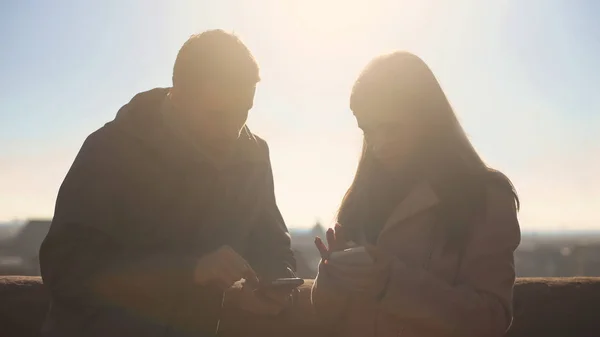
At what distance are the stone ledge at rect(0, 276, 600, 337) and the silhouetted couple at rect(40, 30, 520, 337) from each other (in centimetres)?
28

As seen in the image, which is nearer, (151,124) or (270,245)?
(151,124)

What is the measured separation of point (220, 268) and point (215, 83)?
85 cm

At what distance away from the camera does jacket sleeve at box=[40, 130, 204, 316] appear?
2.50m

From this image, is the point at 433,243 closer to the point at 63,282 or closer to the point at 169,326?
the point at 169,326

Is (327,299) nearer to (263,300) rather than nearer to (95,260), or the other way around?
(263,300)

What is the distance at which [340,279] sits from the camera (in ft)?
8.07

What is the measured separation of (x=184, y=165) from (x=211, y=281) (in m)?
0.64

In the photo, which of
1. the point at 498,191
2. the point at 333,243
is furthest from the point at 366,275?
the point at 498,191

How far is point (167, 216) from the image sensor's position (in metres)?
2.80

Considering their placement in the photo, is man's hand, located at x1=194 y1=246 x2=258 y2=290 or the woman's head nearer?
man's hand, located at x1=194 y1=246 x2=258 y2=290

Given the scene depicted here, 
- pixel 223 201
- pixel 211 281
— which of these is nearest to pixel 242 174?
pixel 223 201

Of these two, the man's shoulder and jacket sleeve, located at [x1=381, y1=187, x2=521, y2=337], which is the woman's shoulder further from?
the man's shoulder

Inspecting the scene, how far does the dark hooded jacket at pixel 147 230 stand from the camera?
252 centimetres

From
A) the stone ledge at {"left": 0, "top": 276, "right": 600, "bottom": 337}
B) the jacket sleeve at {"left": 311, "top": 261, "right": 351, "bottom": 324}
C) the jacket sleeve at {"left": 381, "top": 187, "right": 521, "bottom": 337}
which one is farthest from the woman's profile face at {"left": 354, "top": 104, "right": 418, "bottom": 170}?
the stone ledge at {"left": 0, "top": 276, "right": 600, "bottom": 337}
